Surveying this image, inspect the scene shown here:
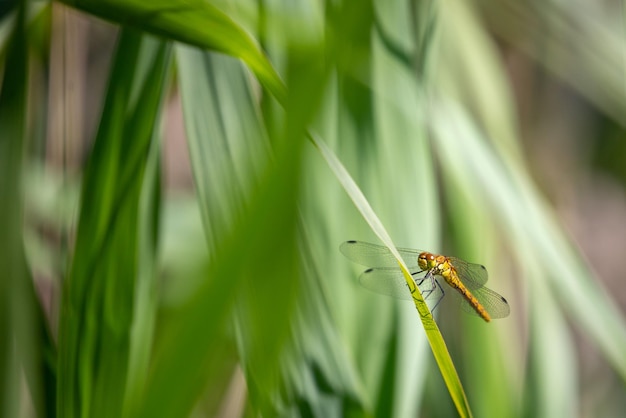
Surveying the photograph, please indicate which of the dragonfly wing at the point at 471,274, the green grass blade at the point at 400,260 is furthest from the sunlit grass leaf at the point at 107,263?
the dragonfly wing at the point at 471,274

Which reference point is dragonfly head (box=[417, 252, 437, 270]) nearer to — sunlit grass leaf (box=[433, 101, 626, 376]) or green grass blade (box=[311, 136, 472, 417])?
sunlit grass leaf (box=[433, 101, 626, 376])

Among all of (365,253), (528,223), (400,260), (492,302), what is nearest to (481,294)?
(492,302)

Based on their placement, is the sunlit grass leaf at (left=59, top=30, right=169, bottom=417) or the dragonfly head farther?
the dragonfly head

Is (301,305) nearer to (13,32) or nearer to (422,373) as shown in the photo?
(422,373)

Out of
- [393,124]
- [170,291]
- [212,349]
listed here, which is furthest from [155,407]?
[170,291]

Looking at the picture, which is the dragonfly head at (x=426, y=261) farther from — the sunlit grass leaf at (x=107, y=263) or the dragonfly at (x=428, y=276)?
the sunlit grass leaf at (x=107, y=263)

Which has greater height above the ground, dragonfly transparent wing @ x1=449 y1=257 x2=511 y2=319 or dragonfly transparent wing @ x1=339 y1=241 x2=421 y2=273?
dragonfly transparent wing @ x1=339 y1=241 x2=421 y2=273

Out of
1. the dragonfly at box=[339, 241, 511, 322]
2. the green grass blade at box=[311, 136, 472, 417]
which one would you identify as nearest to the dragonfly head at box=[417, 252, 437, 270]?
the dragonfly at box=[339, 241, 511, 322]
